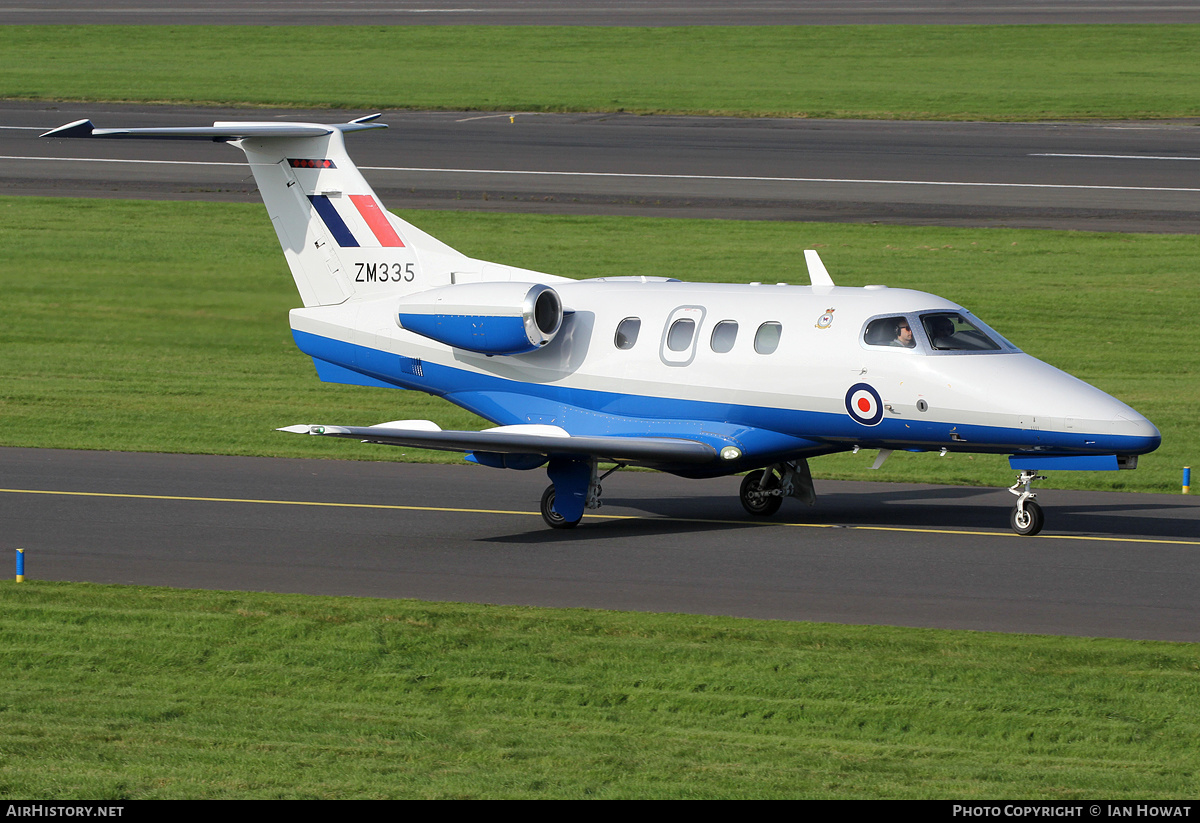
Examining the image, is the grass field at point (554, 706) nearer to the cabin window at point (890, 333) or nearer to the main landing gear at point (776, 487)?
the cabin window at point (890, 333)

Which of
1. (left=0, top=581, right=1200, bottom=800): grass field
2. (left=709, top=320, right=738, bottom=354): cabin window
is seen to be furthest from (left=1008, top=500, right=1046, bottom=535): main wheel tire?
(left=0, top=581, right=1200, bottom=800): grass field

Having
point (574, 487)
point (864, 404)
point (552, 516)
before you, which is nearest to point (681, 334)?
point (574, 487)

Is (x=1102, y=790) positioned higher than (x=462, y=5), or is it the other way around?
(x=462, y=5)

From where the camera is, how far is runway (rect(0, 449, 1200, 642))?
1698cm

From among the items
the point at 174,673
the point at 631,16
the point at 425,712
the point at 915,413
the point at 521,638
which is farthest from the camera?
the point at 631,16

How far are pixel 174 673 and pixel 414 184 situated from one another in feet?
109

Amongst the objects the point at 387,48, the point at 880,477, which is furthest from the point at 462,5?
the point at 880,477

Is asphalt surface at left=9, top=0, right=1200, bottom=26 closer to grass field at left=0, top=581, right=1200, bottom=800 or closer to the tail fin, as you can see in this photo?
the tail fin

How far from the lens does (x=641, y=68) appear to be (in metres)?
64.9

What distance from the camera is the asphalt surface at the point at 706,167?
42.7 metres

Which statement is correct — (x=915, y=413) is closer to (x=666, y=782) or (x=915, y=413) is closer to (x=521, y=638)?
(x=521, y=638)

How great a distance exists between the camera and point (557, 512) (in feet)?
69.6

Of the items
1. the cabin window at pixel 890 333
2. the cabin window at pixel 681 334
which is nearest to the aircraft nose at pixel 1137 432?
the cabin window at pixel 890 333

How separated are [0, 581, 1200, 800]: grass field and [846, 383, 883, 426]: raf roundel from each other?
483 centimetres
